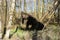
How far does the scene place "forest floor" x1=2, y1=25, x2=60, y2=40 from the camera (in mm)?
4690

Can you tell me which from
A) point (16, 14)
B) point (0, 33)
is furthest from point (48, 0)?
point (0, 33)

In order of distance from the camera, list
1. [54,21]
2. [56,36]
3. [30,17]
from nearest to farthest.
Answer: [30,17], [56,36], [54,21]

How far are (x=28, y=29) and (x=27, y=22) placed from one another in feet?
0.62

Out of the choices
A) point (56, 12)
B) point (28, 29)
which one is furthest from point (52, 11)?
point (28, 29)

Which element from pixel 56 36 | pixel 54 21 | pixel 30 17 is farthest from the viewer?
pixel 54 21

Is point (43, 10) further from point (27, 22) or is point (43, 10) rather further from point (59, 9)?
point (27, 22)

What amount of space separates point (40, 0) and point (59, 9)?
72cm

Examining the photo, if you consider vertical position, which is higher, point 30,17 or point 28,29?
point 30,17

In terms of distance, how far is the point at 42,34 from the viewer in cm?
536

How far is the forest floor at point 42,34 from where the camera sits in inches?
185

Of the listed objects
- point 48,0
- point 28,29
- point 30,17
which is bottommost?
point 28,29

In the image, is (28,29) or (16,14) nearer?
(28,29)

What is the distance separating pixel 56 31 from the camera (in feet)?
18.2

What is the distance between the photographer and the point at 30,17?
4.54m
